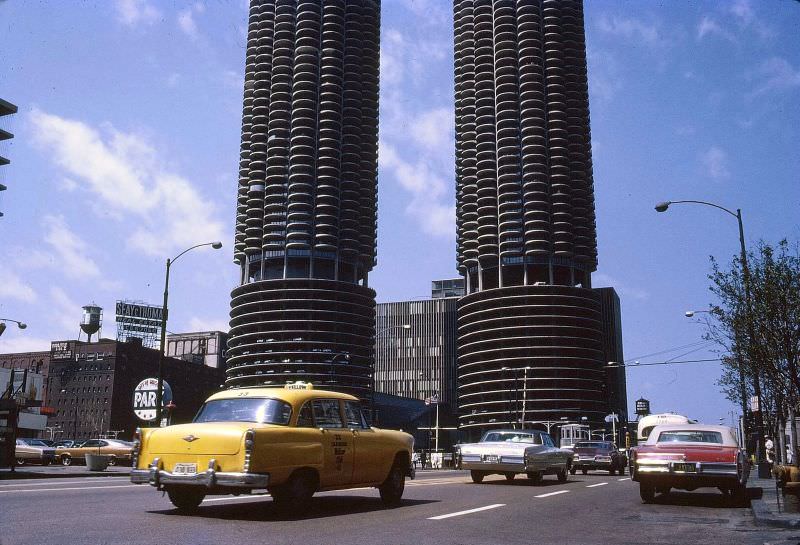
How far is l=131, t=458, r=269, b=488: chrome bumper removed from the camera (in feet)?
35.1

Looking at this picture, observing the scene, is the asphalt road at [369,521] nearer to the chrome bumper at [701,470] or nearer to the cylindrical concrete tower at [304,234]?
the chrome bumper at [701,470]

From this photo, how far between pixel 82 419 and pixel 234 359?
34.9 meters

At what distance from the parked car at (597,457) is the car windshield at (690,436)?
2117 cm

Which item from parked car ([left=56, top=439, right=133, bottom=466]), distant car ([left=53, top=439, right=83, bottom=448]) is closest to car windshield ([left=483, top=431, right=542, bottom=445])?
parked car ([left=56, top=439, right=133, bottom=466])

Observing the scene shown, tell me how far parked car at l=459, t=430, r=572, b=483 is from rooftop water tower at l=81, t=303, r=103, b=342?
175026 mm

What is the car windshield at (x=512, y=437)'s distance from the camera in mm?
23172

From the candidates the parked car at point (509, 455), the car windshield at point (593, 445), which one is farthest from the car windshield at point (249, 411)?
the car windshield at point (593, 445)

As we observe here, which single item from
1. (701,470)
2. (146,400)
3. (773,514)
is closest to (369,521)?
(773,514)

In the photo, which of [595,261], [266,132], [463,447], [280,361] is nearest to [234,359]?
[280,361]

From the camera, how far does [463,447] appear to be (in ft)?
75.4

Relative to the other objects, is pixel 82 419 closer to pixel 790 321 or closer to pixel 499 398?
pixel 499 398

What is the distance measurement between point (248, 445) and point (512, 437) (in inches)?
545

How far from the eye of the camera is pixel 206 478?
35.9 ft

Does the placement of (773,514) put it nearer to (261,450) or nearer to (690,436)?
(690,436)
